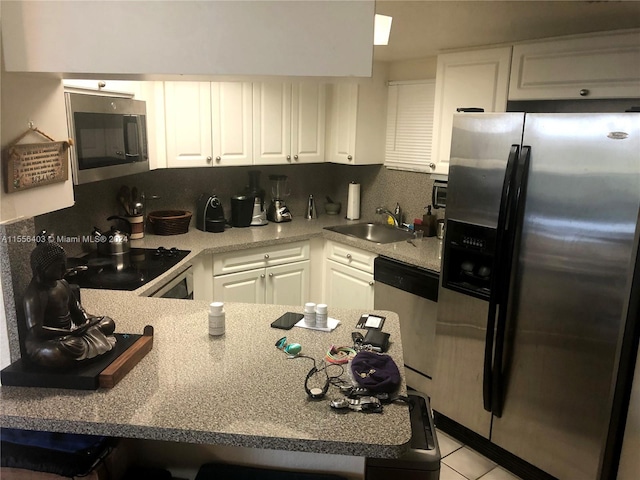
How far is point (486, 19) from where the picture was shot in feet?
6.93

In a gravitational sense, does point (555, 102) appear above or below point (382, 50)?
below

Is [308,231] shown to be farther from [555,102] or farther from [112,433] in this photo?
[112,433]

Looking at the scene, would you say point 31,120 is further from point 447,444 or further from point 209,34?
point 447,444

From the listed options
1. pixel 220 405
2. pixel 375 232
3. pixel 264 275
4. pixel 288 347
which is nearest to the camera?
pixel 220 405

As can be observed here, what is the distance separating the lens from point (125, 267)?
8.36 feet

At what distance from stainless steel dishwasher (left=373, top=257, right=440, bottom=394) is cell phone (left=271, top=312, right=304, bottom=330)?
1.12m

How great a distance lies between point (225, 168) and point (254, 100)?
62 centimetres

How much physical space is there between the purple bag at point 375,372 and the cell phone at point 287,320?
377mm

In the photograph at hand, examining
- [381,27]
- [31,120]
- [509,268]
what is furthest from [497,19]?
[31,120]

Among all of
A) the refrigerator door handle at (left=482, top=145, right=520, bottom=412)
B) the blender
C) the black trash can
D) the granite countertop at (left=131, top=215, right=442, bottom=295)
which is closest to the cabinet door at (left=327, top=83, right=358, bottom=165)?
the blender

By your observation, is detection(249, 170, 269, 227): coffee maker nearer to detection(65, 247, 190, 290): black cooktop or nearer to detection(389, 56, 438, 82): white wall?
detection(65, 247, 190, 290): black cooktop

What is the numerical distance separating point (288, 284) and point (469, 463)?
64.5 inches

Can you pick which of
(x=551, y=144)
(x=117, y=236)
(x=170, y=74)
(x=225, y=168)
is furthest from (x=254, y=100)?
(x=170, y=74)

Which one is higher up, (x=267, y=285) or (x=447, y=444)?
(x=267, y=285)
